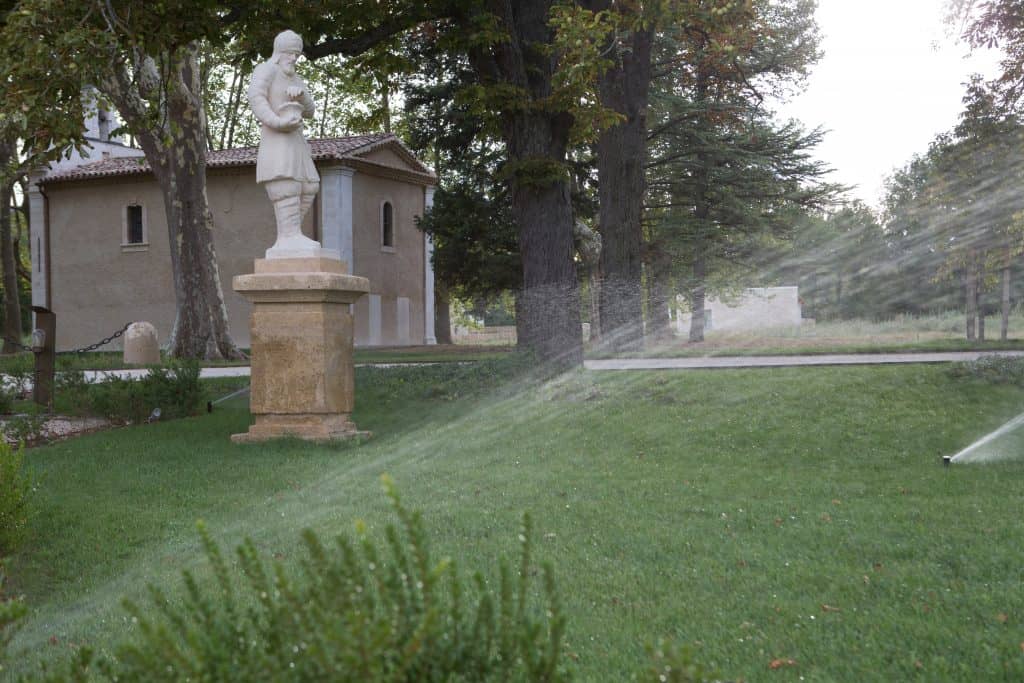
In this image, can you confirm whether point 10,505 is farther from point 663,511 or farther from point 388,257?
point 388,257

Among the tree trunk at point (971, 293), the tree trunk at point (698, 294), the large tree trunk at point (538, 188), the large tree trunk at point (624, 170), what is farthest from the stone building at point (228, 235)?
the large tree trunk at point (538, 188)

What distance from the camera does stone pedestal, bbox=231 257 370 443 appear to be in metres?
8.96

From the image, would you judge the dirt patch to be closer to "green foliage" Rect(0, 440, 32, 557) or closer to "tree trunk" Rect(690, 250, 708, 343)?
Answer: "green foliage" Rect(0, 440, 32, 557)

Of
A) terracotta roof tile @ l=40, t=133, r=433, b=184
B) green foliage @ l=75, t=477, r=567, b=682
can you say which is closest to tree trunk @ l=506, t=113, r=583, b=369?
green foliage @ l=75, t=477, r=567, b=682

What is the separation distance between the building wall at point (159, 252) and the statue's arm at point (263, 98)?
2040 centimetres

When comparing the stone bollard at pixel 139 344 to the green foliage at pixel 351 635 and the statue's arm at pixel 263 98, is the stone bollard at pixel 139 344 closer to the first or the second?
the statue's arm at pixel 263 98

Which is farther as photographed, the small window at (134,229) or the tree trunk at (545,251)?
the small window at (134,229)

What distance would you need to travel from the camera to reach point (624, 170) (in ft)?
56.4

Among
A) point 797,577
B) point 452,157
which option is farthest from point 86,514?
point 452,157

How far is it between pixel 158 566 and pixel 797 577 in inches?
124

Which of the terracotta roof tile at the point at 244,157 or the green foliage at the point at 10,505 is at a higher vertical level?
the terracotta roof tile at the point at 244,157

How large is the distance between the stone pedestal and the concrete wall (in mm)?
31287

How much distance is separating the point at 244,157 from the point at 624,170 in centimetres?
1659

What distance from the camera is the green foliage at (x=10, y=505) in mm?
4809
